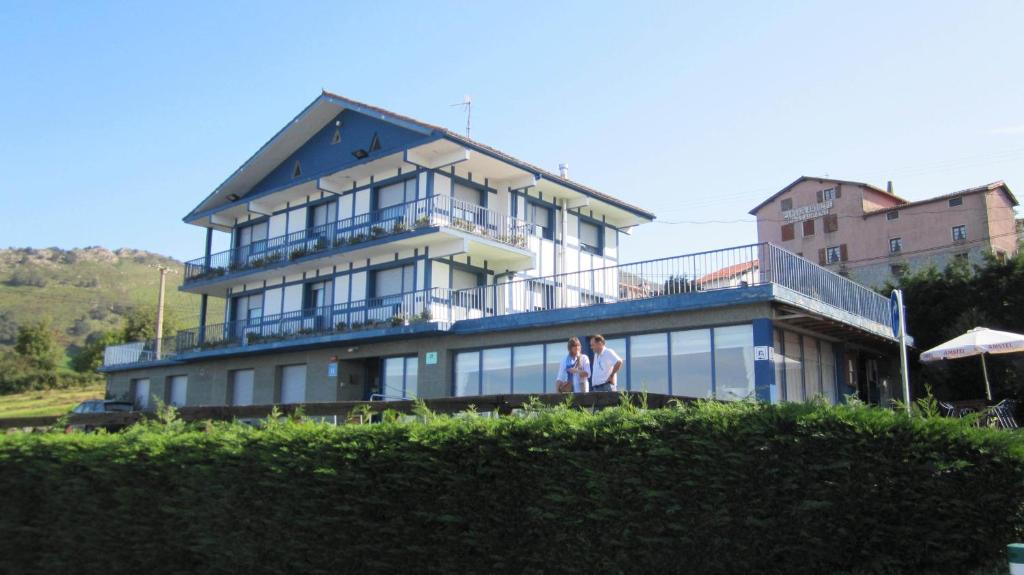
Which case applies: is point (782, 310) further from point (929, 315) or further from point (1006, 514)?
point (1006, 514)

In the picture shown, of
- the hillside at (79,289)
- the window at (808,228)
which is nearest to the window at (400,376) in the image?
the window at (808,228)

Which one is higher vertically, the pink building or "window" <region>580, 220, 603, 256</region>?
the pink building

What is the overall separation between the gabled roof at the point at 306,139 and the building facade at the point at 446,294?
0.08m

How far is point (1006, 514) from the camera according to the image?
16.0 ft

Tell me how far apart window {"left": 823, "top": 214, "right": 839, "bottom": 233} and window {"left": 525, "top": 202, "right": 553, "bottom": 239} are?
38.2m

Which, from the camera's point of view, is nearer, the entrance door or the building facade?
the building facade

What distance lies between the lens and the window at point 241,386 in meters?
31.4

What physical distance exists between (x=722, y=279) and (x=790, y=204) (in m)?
49.5

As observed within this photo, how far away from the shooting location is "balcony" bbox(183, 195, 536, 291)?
86.2 ft

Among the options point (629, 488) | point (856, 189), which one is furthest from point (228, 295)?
point (856, 189)

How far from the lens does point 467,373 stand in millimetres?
23766

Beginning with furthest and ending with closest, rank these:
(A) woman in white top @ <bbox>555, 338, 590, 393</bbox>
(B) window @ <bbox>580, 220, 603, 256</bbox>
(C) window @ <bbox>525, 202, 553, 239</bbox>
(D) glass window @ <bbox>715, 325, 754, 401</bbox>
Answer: (B) window @ <bbox>580, 220, 603, 256</bbox>
(C) window @ <bbox>525, 202, 553, 239</bbox>
(D) glass window @ <bbox>715, 325, 754, 401</bbox>
(A) woman in white top @ <bbox>555, 338, 590, 393</bbox>

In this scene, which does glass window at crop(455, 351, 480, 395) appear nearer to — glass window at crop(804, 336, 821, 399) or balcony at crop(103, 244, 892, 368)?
balcony at crop(103, 244, 892, 368)

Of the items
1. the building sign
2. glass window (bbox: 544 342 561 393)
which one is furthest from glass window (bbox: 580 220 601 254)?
the building sign
